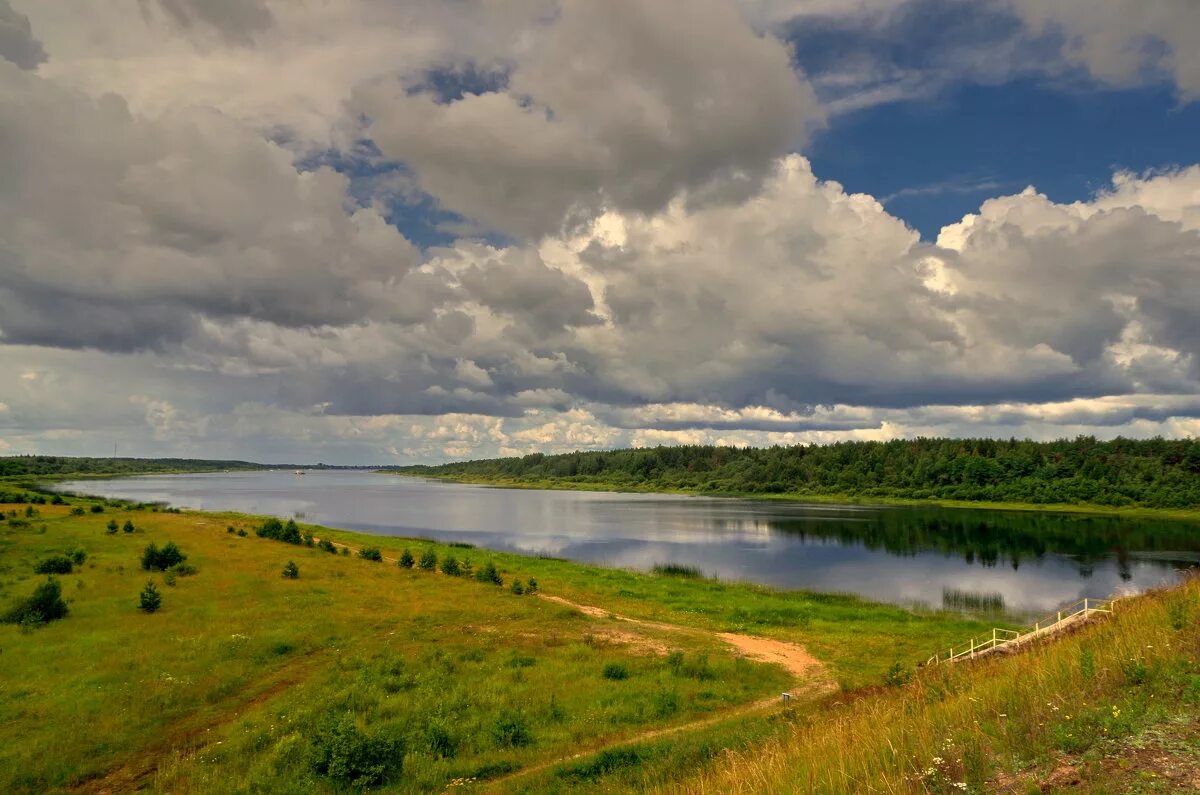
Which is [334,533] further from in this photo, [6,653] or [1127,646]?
[1127,646]

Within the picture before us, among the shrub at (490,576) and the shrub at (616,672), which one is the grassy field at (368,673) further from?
the shrub at (490,576)

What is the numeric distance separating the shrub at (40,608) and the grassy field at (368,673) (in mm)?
771

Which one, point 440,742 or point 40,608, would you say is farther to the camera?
point 40,608

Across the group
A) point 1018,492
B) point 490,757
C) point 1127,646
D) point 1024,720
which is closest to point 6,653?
point 490,757

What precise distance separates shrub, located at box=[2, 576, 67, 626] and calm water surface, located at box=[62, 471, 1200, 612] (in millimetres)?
52458

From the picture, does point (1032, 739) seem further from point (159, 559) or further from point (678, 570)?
point (678, 570)

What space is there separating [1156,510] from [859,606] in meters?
121

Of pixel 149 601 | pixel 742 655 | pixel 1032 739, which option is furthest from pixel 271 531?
pixel 1032 739

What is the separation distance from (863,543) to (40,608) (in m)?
90.0

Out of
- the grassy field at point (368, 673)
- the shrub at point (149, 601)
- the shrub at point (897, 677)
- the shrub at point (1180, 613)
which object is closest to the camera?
the shrub at point (1180, 613)

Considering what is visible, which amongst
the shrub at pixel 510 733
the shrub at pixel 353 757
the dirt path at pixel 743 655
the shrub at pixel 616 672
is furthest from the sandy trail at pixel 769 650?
the shrub at pixel 353 757

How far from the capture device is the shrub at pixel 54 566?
43.8 m

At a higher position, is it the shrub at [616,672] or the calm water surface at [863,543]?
the shrub at [616,672]

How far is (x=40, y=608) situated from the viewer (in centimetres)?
3306
